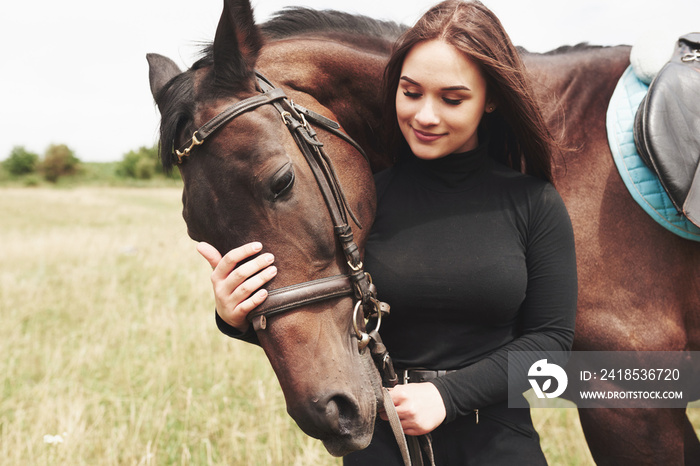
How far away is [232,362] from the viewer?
4867 millimetres

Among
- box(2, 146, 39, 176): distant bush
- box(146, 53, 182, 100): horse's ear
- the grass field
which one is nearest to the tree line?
box(2, 146, 39, 176): distant bush

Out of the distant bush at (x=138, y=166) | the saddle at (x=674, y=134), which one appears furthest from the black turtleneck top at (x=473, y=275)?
the distant bush at (x=138, y=166)

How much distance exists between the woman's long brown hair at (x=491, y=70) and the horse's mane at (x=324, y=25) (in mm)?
602

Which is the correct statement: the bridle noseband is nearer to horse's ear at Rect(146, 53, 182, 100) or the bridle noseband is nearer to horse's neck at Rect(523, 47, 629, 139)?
horse's ear at Rect(146, 53, 182, 100)

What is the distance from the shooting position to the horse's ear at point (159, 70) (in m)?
2.11

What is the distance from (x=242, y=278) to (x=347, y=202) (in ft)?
1.52

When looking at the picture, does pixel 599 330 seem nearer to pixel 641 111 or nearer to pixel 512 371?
pixel 512 371

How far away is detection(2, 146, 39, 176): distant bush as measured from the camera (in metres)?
74.8

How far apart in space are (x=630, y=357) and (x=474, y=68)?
1.40 meters

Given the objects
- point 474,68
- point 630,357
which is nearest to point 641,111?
point 474,68

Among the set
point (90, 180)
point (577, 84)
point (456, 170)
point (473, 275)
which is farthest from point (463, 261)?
point (90, 180)

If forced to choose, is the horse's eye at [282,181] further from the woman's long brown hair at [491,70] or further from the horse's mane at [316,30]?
the woman's long brown hair at [491,70]

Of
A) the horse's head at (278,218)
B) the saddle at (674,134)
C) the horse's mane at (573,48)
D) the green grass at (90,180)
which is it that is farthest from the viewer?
the green grass at (90,180)

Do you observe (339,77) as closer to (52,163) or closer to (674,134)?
(674,134)
